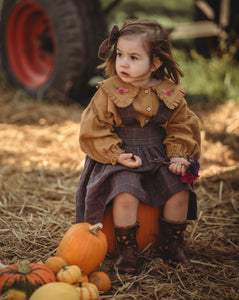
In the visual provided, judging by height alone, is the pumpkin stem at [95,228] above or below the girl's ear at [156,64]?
below

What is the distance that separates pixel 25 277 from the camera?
1.71m

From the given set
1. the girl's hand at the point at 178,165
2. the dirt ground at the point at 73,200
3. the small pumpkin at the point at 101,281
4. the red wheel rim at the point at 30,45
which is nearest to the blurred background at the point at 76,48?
the red wheel rim at the point at 30,45

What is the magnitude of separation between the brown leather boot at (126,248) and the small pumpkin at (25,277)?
0.51m

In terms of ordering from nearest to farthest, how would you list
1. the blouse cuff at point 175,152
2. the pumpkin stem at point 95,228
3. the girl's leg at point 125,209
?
the pumpkin stem at point 95,228 < the girl's leg at point 125,209 < the blouse cuff at point 175,152

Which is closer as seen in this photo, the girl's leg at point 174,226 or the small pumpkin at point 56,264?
the small pumpkin at point 56,264

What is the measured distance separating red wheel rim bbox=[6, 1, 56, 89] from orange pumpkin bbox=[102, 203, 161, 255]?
13.7 feet

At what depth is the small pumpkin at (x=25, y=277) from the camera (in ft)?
5.52

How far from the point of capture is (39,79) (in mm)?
6227

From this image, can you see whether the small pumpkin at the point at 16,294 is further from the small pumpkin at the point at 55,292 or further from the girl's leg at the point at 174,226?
the girl's leg at the point at 174,226

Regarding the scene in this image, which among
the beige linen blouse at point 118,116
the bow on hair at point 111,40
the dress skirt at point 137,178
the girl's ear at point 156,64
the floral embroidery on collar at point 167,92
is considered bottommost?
the dress skirt at point 137,178

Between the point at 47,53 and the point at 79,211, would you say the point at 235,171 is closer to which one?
the point at 79,211

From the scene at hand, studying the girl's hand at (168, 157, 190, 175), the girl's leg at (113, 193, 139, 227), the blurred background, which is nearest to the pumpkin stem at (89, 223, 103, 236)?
the girl's leg at (113, 193, 139, 227)

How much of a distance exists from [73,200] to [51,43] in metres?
3.72

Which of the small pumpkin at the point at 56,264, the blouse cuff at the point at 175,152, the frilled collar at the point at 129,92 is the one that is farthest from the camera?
the blouse cuff at the point at 175,152
